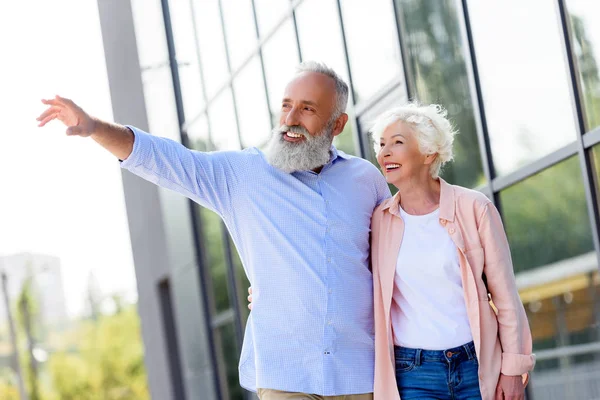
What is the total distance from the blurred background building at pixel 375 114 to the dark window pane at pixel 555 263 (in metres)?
0.02

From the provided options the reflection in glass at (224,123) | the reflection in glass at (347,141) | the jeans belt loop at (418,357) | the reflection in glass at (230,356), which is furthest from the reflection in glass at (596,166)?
the reflection in glass at (230,356)

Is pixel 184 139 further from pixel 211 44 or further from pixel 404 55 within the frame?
pixel 404 55

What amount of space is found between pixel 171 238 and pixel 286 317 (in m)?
11.0

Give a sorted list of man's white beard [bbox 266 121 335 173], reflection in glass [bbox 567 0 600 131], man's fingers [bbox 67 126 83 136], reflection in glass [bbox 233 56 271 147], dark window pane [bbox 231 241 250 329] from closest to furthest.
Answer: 1. man's fingers [bbox 67 126 83 136]
2. man's white beard [bbox 266 121 335 173]
3. reflection in glass [bbox 567 0 600 131]
4. reflection in glass [bbox 233 56 271 147]
5. dark window pane [bbox 231 241 250 329]

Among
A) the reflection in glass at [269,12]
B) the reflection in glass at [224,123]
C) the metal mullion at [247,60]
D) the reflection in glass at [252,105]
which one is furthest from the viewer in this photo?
the reflection in glass at [224,123]

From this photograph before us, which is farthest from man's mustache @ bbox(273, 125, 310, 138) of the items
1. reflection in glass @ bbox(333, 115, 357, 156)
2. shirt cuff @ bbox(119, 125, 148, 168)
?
reflection in glass @ bbox(333, 115, 357, 156)

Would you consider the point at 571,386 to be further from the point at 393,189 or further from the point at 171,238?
the point at 171,238

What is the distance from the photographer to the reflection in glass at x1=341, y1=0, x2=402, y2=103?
23.3 feet

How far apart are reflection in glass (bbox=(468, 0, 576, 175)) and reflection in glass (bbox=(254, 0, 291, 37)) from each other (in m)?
3.28

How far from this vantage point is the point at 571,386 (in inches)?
416

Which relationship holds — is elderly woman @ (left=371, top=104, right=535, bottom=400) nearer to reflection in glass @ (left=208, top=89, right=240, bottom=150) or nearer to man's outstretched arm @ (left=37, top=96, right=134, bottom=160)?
man's outstretched arm @ (left=37, top=96, right=134, bottom=160)

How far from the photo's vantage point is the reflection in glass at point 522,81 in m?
5.82

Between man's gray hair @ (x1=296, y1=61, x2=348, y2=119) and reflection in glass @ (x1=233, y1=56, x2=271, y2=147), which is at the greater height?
reflection in glass @ (x1=233, y1=56, x2=271, y2=147)

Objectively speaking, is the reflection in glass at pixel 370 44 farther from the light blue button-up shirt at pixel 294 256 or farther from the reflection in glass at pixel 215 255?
the reflection in glass at pixel 215 255
